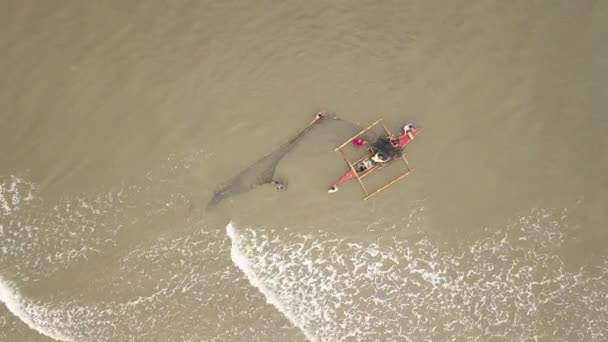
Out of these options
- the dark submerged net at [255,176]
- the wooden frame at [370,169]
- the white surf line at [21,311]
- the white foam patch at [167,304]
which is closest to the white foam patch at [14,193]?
the white surf line at [21,311]

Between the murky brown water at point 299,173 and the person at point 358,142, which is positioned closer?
the murky brown water at point 299,173

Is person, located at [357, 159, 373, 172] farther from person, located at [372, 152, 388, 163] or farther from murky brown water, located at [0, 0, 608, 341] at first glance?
murky brown water, located at [0, 0, 608, 341]

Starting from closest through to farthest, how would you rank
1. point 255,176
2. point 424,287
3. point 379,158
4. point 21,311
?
point 21,311
point 424,287
point 379,158
point 255,176

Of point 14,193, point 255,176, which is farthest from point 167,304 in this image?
point 14,193

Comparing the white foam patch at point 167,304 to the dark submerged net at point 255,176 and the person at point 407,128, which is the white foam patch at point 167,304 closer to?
the dark submerged net at point 255,176

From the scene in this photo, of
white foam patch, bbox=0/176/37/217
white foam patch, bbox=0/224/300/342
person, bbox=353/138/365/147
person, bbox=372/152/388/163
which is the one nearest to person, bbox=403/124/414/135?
person, bbox=372/152/388/163

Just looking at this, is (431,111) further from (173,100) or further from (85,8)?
(85,8)

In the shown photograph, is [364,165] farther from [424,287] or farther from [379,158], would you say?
[424,287]
